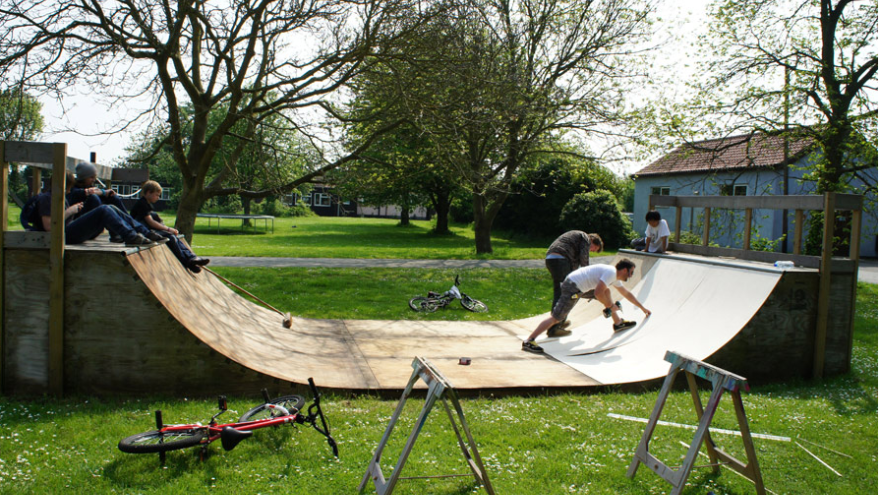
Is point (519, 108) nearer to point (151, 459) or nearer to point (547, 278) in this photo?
point (547, 278)

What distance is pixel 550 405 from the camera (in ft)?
20.4

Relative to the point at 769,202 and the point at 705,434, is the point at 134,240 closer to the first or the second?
the point at 705,434

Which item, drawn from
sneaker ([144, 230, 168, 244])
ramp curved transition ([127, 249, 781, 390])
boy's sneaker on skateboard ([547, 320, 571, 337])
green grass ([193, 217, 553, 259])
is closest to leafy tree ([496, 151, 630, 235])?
green grass ([193, 217, 553, 259])

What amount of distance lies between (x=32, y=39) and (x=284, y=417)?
11.5 meters

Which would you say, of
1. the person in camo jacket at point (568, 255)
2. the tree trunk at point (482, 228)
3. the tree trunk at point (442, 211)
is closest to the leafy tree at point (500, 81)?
the tree trunk at point (482, 228)

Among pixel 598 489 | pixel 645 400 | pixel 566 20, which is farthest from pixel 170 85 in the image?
pixel 566 20

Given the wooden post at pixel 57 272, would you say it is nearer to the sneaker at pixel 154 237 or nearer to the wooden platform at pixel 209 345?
the wooden platform at pixel 209 345

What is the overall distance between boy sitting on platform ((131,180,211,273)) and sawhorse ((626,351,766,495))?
231 inches

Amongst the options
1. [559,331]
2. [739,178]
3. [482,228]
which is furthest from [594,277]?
[739,178]

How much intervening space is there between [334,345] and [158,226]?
2826mm

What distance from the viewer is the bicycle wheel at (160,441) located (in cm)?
425

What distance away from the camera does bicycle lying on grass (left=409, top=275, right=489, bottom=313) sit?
1280 centimetres

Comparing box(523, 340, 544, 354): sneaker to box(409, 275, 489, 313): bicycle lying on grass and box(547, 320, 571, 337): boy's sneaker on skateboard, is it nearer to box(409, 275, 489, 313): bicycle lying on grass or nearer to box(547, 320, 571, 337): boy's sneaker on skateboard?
box(547, 320, 571, 337): boy's sneaker on skateboard

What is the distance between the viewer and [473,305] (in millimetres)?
13164
